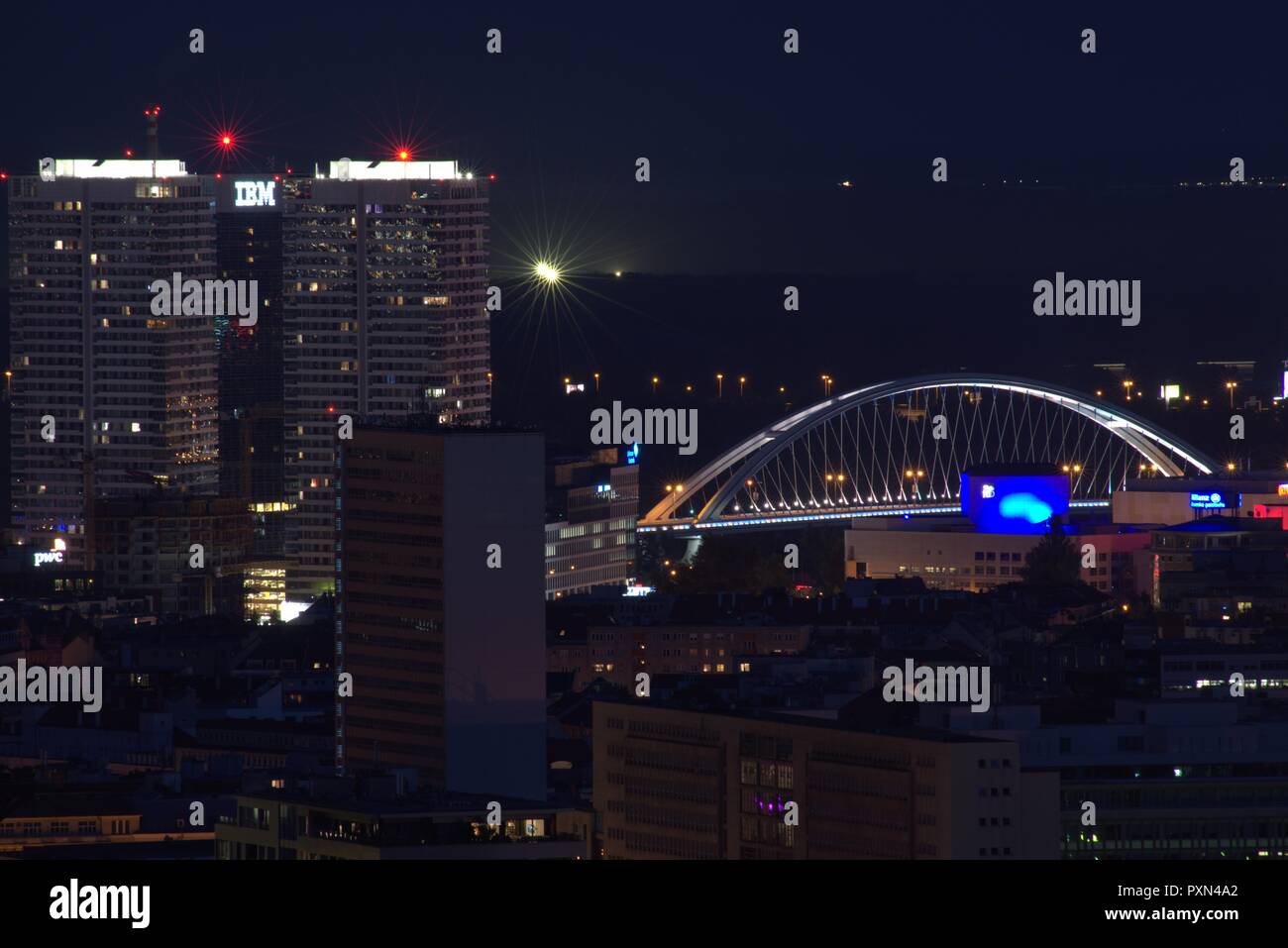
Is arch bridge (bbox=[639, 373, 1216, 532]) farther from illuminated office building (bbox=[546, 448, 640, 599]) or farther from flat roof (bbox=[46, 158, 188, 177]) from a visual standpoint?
flat roof (bbox=[46, 158, 188, 177])

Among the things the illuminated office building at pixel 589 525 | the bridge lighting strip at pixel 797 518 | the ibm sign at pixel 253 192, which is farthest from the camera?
the ibm sign at pixel 253 192

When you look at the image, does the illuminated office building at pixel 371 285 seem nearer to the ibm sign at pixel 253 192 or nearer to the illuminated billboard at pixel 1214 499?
the ibm sign at pixel 253 192

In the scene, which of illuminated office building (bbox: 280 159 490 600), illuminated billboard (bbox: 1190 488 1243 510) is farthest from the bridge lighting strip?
illuminated office building (bbox: 280 159 490 600)

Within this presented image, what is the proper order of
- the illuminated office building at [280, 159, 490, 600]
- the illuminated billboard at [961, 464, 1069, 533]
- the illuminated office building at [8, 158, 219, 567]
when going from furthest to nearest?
1. the illuminated office building at [8, 158, 219, 567]
2. the illuminated office building at [280, 159, 490, 600]
3. the illuminated billboard at [961, 464, 1069, 533]

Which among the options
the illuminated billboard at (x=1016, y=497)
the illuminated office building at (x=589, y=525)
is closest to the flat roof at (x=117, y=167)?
the illuminated office building at (x=589, y=525)

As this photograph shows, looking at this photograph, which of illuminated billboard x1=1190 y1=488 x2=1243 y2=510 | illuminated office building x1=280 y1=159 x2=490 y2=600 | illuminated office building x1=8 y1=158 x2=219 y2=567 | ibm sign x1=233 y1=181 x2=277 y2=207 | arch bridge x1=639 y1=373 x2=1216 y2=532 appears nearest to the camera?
illuminated office building x1=280 y1=159 x2=490 y2=600

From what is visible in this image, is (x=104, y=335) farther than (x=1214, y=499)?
Yes

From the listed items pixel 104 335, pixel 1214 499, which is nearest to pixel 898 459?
pixel 1214 499

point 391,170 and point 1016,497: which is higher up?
point 391,170

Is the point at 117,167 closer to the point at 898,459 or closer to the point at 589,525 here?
the point at 589,525
